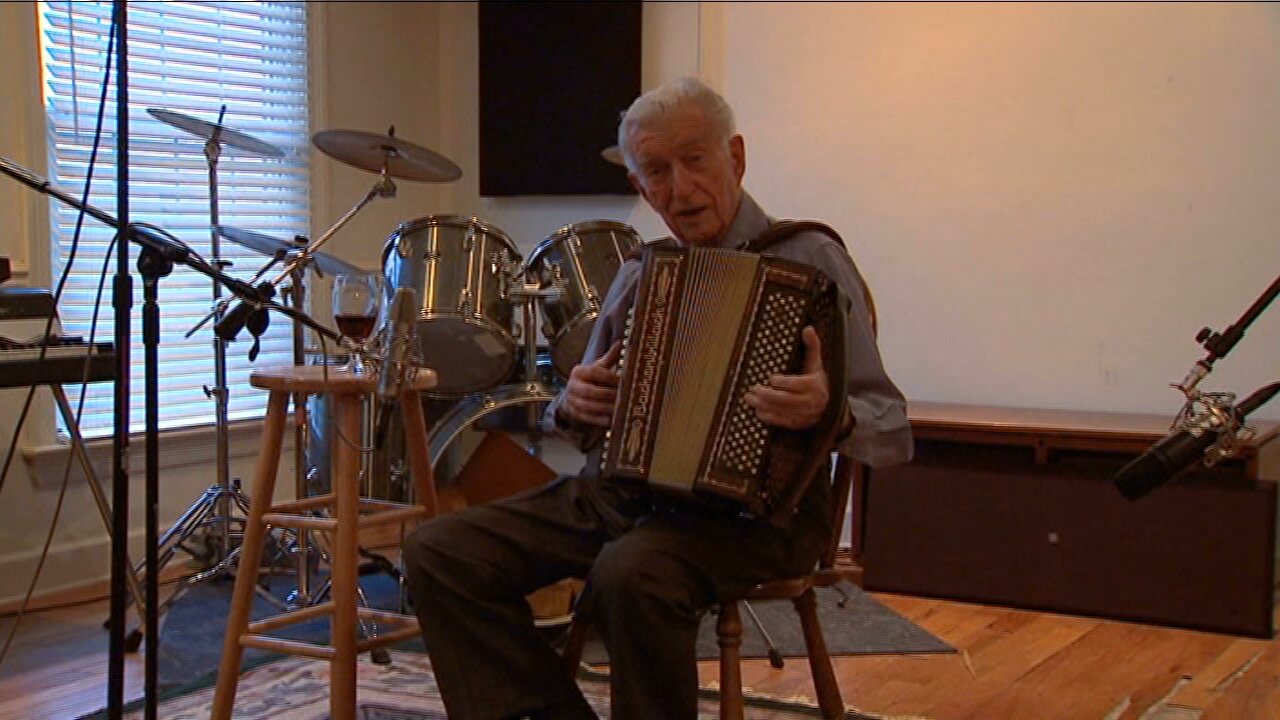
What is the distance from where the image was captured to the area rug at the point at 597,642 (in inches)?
108

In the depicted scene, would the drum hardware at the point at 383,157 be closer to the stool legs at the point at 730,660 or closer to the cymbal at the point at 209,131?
the cymbal at the point at 209,131

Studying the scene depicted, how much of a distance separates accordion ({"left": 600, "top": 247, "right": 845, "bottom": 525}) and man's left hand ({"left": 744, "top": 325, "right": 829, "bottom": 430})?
0.02m

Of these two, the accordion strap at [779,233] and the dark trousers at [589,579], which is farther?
the accordion strap at [779,233]

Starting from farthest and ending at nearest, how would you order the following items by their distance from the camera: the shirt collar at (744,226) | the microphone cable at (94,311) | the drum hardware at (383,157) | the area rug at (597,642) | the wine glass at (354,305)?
the drum hardware at (383,157) → the area rug at (597,642) → the wine glass at (354,305) → the shirt collar at (744,226) → the microphone cable at (94,311)

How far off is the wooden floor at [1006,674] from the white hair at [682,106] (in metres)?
1.26

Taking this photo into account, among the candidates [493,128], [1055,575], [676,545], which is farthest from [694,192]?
[493,128]

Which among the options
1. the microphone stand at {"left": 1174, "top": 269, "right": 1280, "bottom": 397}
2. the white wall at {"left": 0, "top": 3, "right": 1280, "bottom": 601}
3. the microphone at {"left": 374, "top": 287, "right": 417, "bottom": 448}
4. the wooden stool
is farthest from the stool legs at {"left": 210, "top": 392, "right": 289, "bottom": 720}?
the microphone stand at {"left": 1174, "top": 269, "right": 1280, "bottom": 397}

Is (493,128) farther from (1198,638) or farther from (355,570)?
(1198,638)

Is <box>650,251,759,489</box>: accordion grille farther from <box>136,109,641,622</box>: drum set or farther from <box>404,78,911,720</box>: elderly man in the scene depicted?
<box>136,109,641,622</box>: drum set

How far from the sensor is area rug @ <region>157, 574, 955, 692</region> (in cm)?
275

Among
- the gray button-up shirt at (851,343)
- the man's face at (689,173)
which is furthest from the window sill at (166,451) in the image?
the man's face at (689,173)

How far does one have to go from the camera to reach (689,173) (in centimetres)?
199

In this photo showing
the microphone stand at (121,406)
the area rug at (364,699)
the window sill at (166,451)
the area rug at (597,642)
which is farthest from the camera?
the window sill at (166,451)

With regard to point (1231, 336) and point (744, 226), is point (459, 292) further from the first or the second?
point (1231, 336)
